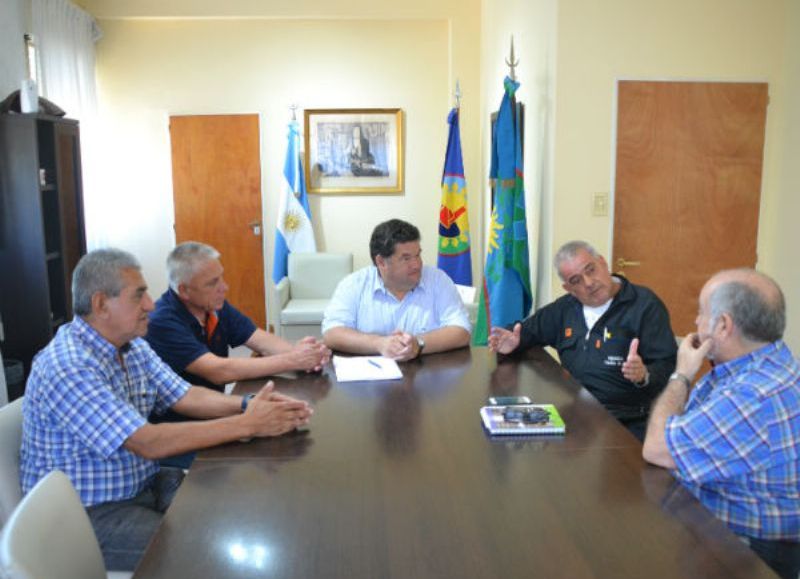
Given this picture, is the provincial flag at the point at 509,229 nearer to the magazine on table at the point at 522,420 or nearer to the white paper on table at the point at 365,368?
the white paper on table at the point at 365,368

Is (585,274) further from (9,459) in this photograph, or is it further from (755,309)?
(9,459)

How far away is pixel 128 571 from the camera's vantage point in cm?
167

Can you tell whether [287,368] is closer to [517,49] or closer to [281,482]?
[281,482]

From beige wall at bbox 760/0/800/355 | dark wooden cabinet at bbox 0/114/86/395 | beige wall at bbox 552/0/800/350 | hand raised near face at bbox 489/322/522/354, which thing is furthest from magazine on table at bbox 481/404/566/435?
dark wooden cabinet at bbox 0/114/86/395

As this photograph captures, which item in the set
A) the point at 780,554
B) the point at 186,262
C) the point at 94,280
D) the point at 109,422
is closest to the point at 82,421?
the point at 109,422

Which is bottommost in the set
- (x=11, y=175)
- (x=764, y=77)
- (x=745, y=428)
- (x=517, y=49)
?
(x=745, y=428)

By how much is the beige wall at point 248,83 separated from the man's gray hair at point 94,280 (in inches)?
174

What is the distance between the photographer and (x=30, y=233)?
405cm

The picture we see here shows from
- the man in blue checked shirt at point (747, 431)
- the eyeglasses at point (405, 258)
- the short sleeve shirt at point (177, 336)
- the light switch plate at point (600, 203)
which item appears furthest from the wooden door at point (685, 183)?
the short sleeve shirt at point (177, 336)

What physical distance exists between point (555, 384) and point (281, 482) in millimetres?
1040

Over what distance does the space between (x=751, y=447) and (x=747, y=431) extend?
0.11ft

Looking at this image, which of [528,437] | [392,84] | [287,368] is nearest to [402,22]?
[392,84]

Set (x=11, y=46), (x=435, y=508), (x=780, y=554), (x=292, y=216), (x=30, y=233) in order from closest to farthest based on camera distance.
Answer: (x=435, y=508), (x=780, y=554), (x=30, y=233), (x=11, y=46), (x=292, y=216)

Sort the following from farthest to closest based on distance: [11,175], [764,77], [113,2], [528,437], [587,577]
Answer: [113,2] < [11,175] < [764,77] < [528,437] < [587,577]
